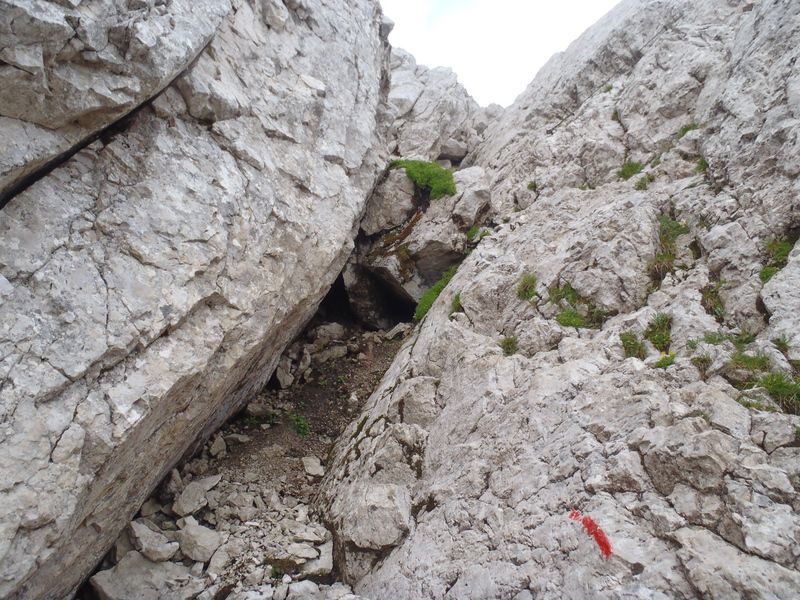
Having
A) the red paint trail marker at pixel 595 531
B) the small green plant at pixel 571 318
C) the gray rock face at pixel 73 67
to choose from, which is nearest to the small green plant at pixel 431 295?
the small green plant at pixel 571 318

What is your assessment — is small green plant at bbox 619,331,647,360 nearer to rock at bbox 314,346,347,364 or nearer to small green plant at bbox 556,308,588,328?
small green plant at bbox 556,308,588,328

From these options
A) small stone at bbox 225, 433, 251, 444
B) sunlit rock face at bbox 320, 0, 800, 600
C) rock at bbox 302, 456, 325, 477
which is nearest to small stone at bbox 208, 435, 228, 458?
small stone at bbox 225, 433, 251, 444

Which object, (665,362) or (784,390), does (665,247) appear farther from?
(784,390)

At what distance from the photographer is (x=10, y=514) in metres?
5.12

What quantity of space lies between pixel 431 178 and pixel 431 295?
479 cm

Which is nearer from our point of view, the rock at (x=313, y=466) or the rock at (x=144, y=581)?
the rock at (x=144, y=581)

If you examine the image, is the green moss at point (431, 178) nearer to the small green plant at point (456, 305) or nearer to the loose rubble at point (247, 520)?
the small green plant at point (456, 305)

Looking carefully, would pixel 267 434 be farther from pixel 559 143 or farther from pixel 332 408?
pixel 559 143

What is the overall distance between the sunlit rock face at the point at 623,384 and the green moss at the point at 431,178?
3.39m

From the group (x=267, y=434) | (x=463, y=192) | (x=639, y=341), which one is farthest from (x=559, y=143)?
(x=267, y=434)

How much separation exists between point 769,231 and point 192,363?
33.6 feet

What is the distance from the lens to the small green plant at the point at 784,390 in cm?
565

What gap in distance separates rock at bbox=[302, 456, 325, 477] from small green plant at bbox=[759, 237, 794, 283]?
949cm

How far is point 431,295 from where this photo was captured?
14.2 metres
